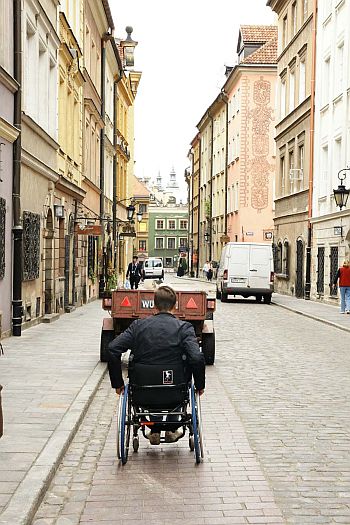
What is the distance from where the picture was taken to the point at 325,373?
39.0ft

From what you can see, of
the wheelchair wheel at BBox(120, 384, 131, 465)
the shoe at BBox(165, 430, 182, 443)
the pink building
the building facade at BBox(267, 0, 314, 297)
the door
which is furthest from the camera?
the pink building

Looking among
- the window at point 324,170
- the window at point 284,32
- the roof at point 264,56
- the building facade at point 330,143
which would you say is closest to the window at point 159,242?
the roof at point 264,56

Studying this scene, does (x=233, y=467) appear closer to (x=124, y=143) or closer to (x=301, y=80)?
(x=301, y=80)

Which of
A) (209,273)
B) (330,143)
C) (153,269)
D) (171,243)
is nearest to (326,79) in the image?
(330,143)

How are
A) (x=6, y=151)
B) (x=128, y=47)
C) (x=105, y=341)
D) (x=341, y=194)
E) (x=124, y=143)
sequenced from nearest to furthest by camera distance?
1. (x=105, y=341)
2. (x=6, y=151)
3. (x=341, y=194)
4. (x=124, y=143)
5. (x=128, y=47)

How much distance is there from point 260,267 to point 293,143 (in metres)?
8.57

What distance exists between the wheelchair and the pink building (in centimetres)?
4466

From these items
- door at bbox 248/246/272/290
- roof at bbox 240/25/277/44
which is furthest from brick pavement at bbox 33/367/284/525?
roof at bbox 240/25/277/44

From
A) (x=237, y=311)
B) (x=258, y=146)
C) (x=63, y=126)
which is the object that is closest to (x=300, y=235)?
(x=237, y=311)

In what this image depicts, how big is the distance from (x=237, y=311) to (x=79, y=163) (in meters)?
7.10

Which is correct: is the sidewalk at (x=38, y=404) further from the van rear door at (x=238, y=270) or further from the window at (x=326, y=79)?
the window at (x=326, y=79)

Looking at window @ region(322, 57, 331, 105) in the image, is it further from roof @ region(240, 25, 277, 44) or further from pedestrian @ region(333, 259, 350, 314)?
roof @ region(240, 25, 277, 44)

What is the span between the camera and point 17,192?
50.8ft

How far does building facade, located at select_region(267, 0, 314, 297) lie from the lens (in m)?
33.4
